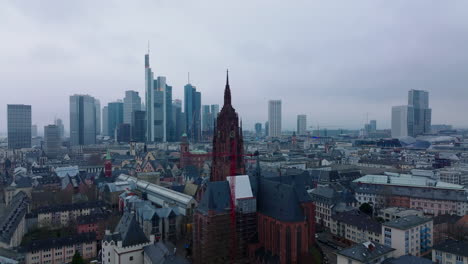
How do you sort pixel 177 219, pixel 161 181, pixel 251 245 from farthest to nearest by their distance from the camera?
1. pixel 161 181
2. pixel 177 219
3. pixel 251 245

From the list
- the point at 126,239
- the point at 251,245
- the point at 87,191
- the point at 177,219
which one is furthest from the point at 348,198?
the point at 87,191

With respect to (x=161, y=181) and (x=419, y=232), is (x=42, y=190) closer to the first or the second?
(x=161, y=181)

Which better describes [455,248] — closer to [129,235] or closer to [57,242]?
[129,235]

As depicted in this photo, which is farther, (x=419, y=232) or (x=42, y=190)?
(x=42, y=190)

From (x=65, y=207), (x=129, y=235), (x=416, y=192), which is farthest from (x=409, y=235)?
(x=65, y=207)

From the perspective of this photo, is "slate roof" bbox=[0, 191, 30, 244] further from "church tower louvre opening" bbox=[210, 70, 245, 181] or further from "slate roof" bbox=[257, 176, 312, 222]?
"slate roof" bbox=[257, 176, 312, 222]

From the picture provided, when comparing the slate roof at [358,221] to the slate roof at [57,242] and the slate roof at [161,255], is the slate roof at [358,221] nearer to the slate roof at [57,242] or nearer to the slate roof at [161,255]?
the slate roof at [161,255]

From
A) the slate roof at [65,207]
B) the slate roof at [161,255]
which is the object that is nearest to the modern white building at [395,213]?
the slate roof at [161,255]
